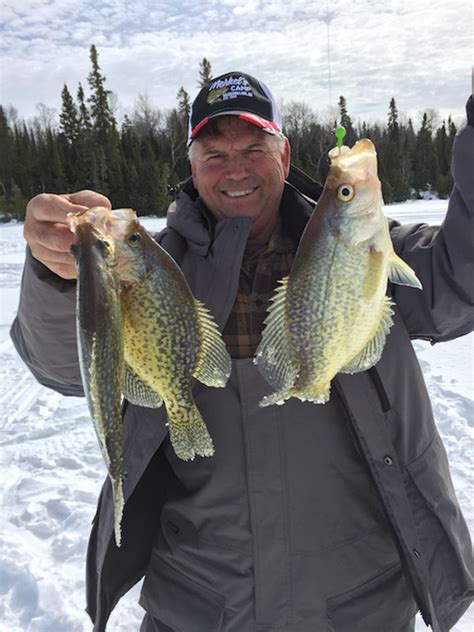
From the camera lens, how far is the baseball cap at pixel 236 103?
2.44 metres

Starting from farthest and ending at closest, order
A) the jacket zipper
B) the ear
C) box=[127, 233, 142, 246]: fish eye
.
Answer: the ear, the jacket zipper, box=[127, 233, 142, 246]: fish eye

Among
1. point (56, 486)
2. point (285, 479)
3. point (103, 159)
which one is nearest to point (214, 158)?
point (285, 479)

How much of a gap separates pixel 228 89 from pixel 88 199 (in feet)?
3.93

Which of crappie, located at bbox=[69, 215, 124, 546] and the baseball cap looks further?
the baseball cap

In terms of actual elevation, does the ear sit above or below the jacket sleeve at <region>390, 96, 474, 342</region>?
above

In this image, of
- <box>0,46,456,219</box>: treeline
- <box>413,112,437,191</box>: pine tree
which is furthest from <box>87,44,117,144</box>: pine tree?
<box>413,112,437,191</box>: pine tree

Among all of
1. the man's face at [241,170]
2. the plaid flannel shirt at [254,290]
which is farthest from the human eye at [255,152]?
the plaid flannel shirt at [254,290]

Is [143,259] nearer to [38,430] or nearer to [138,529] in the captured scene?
[138,529]

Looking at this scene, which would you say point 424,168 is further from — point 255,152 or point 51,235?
point 51,235

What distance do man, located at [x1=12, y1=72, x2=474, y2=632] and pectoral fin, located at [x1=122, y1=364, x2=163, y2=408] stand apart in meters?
0.43

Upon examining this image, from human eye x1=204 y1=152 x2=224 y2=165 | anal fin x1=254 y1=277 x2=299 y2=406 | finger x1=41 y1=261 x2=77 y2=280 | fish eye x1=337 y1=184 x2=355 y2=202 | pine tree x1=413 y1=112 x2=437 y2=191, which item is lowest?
pine tree x1=413 y1=112 x2=437 y2=191

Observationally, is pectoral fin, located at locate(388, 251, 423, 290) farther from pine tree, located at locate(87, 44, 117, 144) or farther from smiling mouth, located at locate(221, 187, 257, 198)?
pine tree, located at locate(87, 44, 117, 144)

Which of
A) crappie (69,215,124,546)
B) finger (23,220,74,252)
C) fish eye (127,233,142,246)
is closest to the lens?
crappie (69,215,124,546)

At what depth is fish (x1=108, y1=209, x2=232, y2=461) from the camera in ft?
5.10
